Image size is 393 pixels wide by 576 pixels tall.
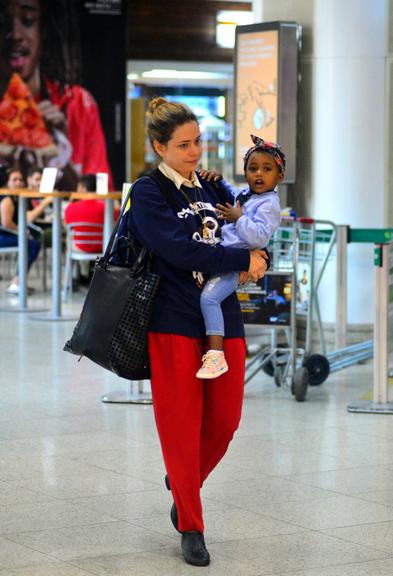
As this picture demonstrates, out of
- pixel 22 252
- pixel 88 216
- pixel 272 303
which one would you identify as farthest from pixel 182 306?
pixel 88 216

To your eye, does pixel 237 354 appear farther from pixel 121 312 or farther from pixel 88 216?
pixel 88 216

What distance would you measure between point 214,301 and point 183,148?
20.1 inches

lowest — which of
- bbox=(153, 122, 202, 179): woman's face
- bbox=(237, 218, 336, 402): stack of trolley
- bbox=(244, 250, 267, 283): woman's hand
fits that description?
bbox=(237, 218, 336, 402): stack of trolley

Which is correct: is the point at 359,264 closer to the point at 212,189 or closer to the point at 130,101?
the point at 212,189

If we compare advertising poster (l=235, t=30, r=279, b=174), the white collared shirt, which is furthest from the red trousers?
advertising poster (l=235, t=30, r=279, b=174)

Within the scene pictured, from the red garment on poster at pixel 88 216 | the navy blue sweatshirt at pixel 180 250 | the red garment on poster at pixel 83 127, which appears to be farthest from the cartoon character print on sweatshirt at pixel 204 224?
the red garment on poster at pixel 83 127

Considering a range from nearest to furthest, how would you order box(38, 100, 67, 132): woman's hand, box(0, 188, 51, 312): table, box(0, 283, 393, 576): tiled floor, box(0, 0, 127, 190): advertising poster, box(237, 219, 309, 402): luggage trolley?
box(0, 283, 393, 576): tiled floor, box(237, 219, 309, 402): luggage trolley, box(0, 188, 51, 312): table, box(0, 0, 127, 190): advertising poster, box(38, 100, 67, 132): woman's hand

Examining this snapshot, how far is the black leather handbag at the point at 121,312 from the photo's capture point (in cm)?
394

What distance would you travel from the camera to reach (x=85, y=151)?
62.6 ft

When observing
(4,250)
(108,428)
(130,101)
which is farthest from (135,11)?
(108,428)

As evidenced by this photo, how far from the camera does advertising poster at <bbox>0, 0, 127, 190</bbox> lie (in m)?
18.7

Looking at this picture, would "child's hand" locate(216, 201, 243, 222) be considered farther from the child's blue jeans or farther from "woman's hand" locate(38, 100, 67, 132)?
"woman's hand" locate(38, 100, 67, 132)

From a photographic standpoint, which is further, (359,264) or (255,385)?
(359,264)

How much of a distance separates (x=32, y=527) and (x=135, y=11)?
51.5 feet
